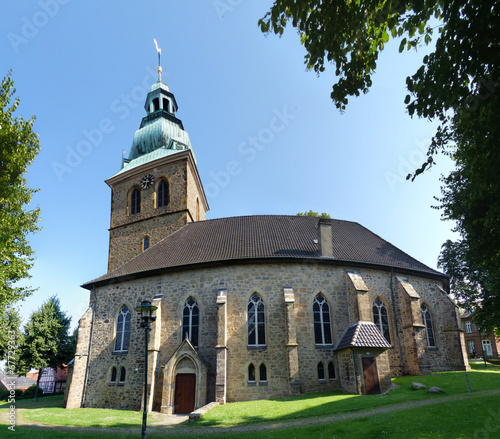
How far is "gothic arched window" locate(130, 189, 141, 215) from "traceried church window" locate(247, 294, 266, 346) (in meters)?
14.9

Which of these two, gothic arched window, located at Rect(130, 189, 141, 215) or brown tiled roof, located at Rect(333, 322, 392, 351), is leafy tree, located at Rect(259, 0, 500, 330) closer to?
brown tiled roof, located at Rect(333, 322, 392, 351)

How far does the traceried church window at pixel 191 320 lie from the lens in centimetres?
1994

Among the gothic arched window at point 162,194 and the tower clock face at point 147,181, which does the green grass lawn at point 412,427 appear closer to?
the gothic arched window at point 162,194

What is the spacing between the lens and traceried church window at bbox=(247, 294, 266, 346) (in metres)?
19.3

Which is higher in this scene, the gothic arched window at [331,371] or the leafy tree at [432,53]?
the leafy tree at [432,53]

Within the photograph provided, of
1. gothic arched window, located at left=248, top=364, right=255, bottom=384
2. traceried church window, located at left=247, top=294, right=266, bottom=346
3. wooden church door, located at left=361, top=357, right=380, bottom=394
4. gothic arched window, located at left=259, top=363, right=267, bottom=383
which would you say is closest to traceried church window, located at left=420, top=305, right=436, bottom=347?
wooden church door, located at left=361, top=357, right=380, bottom=394

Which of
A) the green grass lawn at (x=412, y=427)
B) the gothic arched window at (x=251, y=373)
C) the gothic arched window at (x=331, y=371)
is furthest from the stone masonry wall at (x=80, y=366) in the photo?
the gothic arched window at (x=331, y=371)

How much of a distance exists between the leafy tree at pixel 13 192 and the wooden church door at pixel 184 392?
27.2ft

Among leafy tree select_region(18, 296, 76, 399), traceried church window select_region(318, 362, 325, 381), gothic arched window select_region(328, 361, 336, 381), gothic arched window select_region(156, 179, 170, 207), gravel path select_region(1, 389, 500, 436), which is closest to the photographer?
gravel path select_region(1, 389, 500, 436)

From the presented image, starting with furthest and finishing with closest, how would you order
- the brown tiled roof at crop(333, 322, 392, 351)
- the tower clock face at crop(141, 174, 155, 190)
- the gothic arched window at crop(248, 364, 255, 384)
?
the tower clock face at crop(141, 174, 155, 190) → the gothic arched window at crop(248, 364, 255, 384) → the brown tiled roof at crop(333, 322, 392, 351)

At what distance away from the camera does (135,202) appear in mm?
30859

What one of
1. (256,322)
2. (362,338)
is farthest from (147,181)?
(362,338)

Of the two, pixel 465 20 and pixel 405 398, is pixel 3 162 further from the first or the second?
pixel 405 398

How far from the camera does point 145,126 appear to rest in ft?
114
